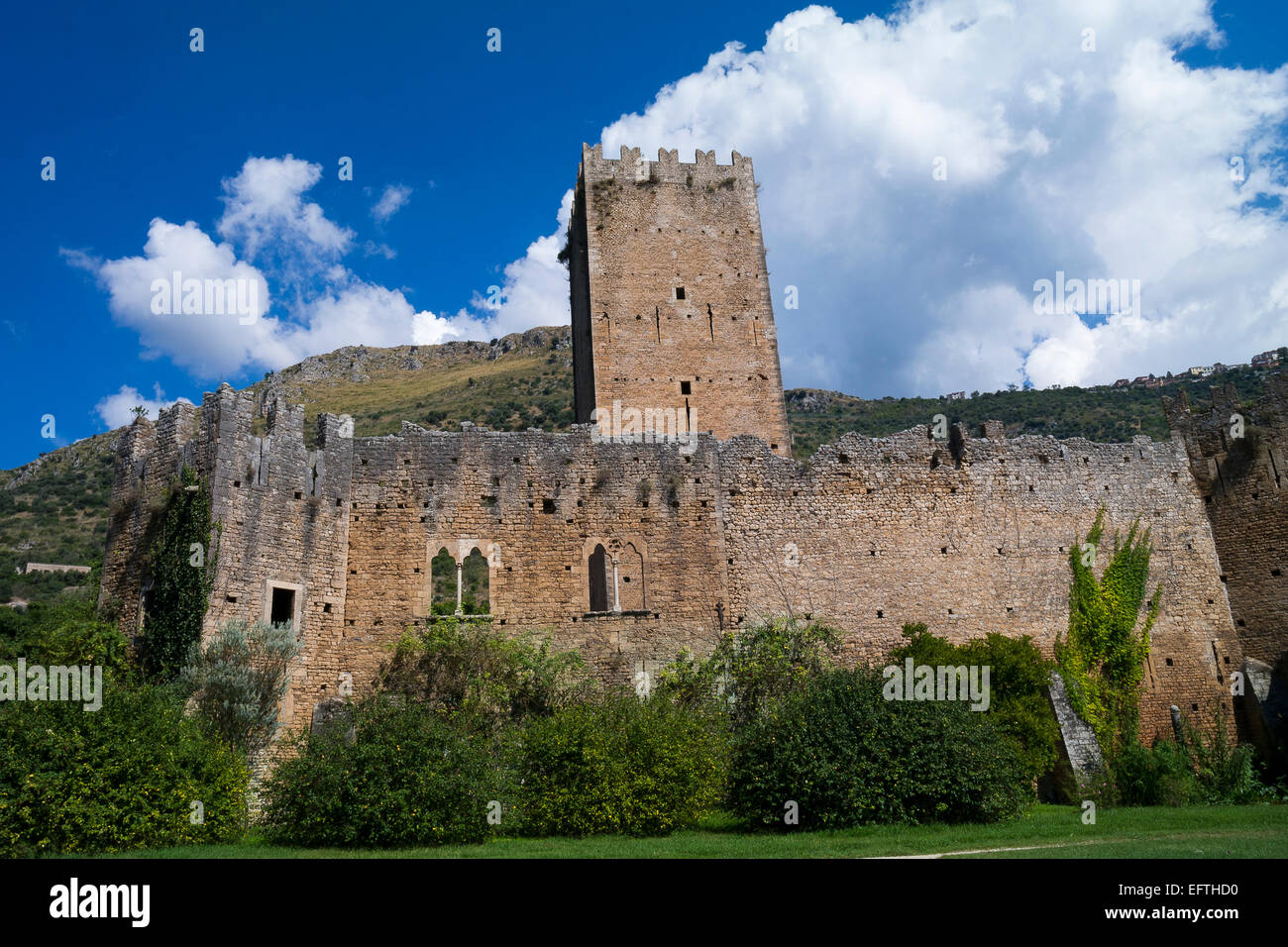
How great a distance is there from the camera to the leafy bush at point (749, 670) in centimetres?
1870

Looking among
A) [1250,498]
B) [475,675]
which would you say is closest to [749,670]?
[475,675]

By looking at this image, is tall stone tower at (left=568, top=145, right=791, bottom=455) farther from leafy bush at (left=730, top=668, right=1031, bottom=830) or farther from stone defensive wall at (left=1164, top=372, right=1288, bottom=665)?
leafy bush at (left=730, top=668, right=1031, bottom=830)

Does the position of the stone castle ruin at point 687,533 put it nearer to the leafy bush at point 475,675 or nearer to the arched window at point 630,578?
the arched window at point 630,578

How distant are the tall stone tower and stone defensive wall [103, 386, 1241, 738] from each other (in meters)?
5.97

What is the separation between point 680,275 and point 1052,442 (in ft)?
38.9

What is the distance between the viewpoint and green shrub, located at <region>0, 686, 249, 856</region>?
11867mm

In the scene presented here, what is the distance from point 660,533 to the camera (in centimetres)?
2033

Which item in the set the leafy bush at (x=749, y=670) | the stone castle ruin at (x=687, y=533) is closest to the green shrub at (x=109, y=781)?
the stone castle ruin at (x=687, y=533)

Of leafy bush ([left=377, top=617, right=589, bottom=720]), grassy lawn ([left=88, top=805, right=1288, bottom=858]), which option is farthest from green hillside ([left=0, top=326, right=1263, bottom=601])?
grassy lawn ([left=88, top=805, right=1288, bottom=858])
